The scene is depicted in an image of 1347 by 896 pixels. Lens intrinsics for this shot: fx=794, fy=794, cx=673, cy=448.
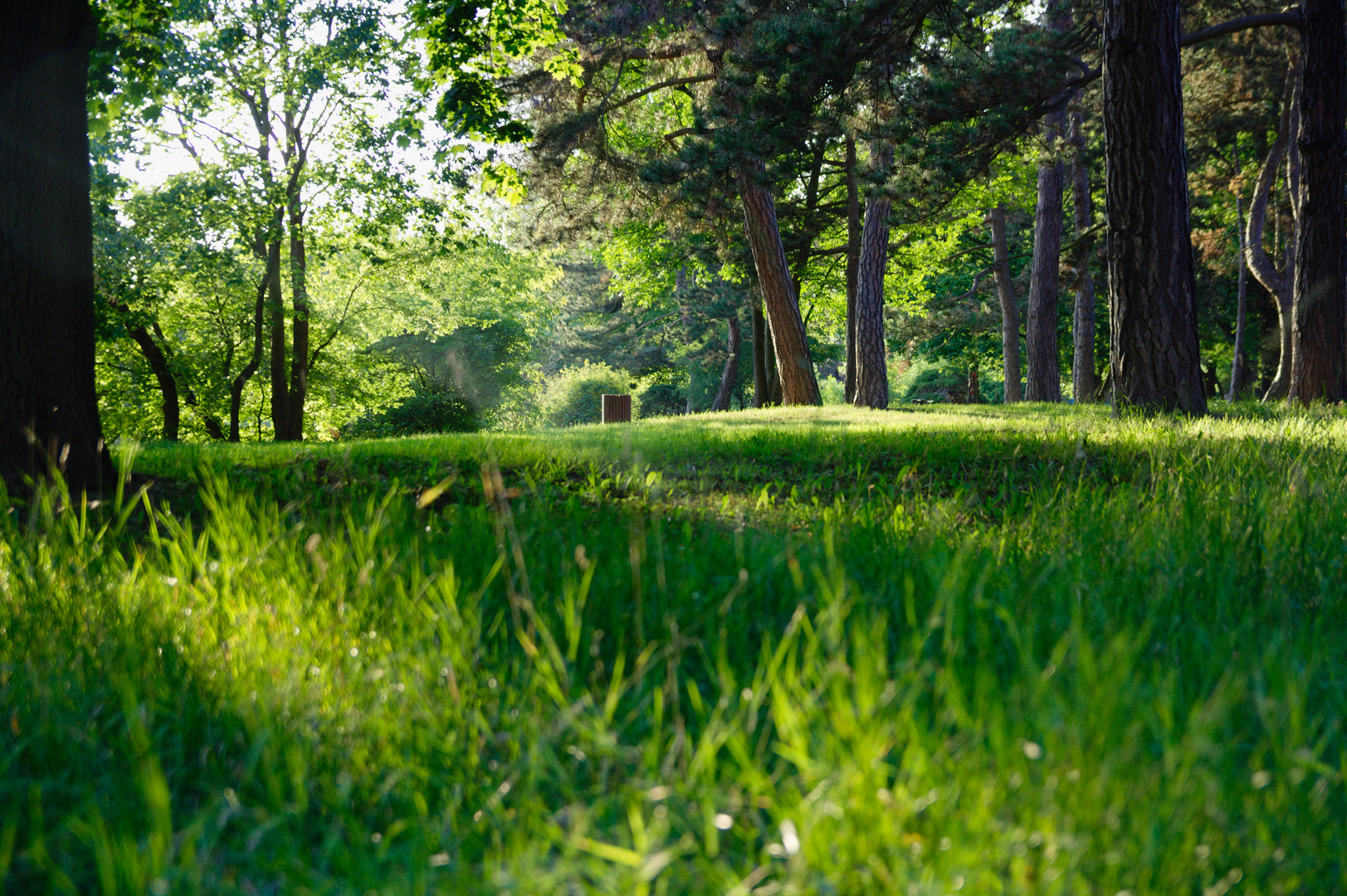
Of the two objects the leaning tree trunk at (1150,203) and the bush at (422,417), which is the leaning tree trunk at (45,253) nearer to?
the leaning tree trunk at (1150,203)

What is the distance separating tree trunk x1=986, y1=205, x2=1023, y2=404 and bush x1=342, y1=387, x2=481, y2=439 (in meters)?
18.6

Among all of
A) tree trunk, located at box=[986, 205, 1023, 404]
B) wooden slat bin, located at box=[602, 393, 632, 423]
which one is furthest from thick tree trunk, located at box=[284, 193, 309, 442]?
tree trunk, located at box=[986, 205, 1023, 404]

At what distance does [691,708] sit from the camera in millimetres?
1853

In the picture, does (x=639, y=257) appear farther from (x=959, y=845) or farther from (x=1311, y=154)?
(x=959, y=845)

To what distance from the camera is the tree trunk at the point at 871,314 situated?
55.2 feet

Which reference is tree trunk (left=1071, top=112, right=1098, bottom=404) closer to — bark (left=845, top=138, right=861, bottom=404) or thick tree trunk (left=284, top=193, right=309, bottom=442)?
bark (left=845, top=138, right=861, bottom=404)

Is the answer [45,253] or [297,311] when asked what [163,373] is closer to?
[297,311]

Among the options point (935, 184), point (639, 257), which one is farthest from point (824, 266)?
point (935, 184)

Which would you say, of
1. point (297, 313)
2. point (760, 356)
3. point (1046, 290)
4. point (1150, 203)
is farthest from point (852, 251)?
point (297, 313)

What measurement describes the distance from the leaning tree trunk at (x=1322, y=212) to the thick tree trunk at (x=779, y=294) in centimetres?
837

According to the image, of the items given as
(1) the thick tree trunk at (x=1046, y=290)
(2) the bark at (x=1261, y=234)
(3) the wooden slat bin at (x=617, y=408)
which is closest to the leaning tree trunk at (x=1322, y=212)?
(1) the thick tree trunk at (x=1046, y=290)

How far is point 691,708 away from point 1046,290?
2074cm

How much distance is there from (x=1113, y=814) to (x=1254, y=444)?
18.3 feet

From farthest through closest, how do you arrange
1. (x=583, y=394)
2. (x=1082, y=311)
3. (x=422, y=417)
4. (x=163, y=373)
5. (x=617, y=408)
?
(x=583, y=394)
(x=422, y=417)
(x=617, y=408)
(x=163, y=373)
(x=1082, y=311)
